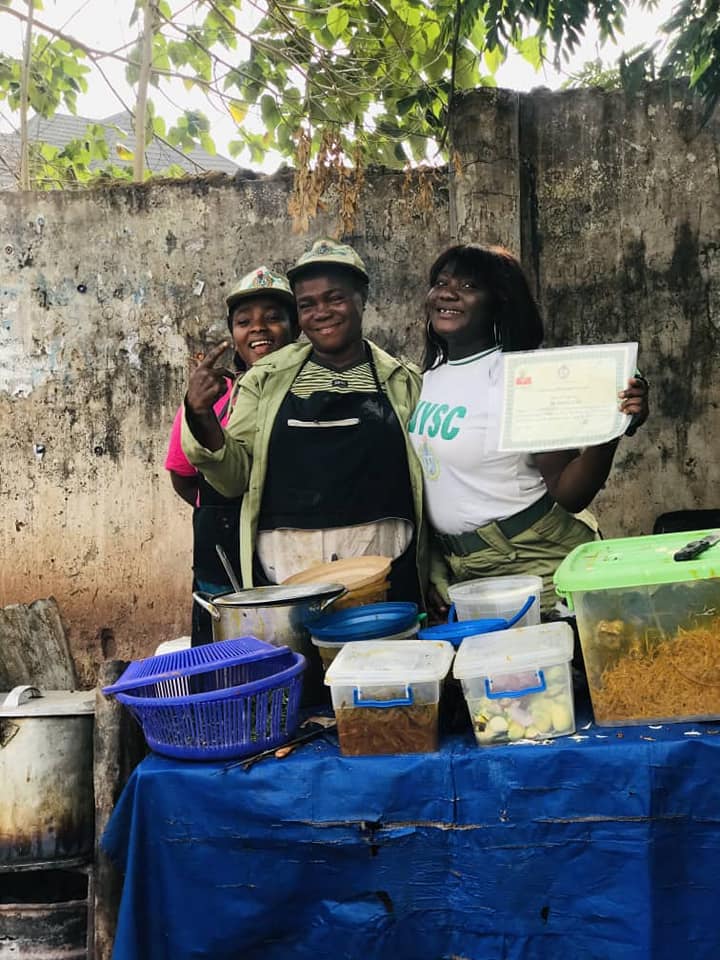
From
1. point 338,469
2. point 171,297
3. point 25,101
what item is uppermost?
point 25,101

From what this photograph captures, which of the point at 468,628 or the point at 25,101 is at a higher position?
the point at 25,101

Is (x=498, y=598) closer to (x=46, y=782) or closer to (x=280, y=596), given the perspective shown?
(x=280, y=596)

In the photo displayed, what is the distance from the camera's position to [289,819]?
186 centimetres

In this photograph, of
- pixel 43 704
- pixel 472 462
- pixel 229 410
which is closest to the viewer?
pixel 43 704

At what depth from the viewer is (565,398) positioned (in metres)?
2.23

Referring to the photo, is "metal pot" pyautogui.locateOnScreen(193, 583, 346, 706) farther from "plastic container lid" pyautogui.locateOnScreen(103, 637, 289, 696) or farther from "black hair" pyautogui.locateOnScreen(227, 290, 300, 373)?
"black hair" pyautogui.locateOnScreen(227, 290, 300, 373)

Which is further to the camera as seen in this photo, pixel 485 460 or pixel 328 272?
pixel 328 272

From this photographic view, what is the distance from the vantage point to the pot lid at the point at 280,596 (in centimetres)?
212

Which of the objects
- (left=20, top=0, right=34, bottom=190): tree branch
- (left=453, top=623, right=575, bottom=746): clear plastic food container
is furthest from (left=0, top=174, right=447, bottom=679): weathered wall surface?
(left=453, top=623, right=575, bottom=746): clear plastic food container

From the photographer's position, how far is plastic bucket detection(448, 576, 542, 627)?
2.20 m

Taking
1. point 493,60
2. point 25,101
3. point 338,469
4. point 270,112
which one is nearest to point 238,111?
point 270,112

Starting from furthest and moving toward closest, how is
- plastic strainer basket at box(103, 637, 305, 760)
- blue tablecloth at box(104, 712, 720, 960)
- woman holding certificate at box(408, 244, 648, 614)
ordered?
woman holding certificate at box(408, 244, 648, 614) → plastic strainer basket at box(103, 637, 305, 760) → blue tablecloth at box(104, 712, 720, 960)

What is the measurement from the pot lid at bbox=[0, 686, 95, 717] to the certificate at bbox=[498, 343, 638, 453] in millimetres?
1283

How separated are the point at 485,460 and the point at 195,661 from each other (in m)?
1.00
